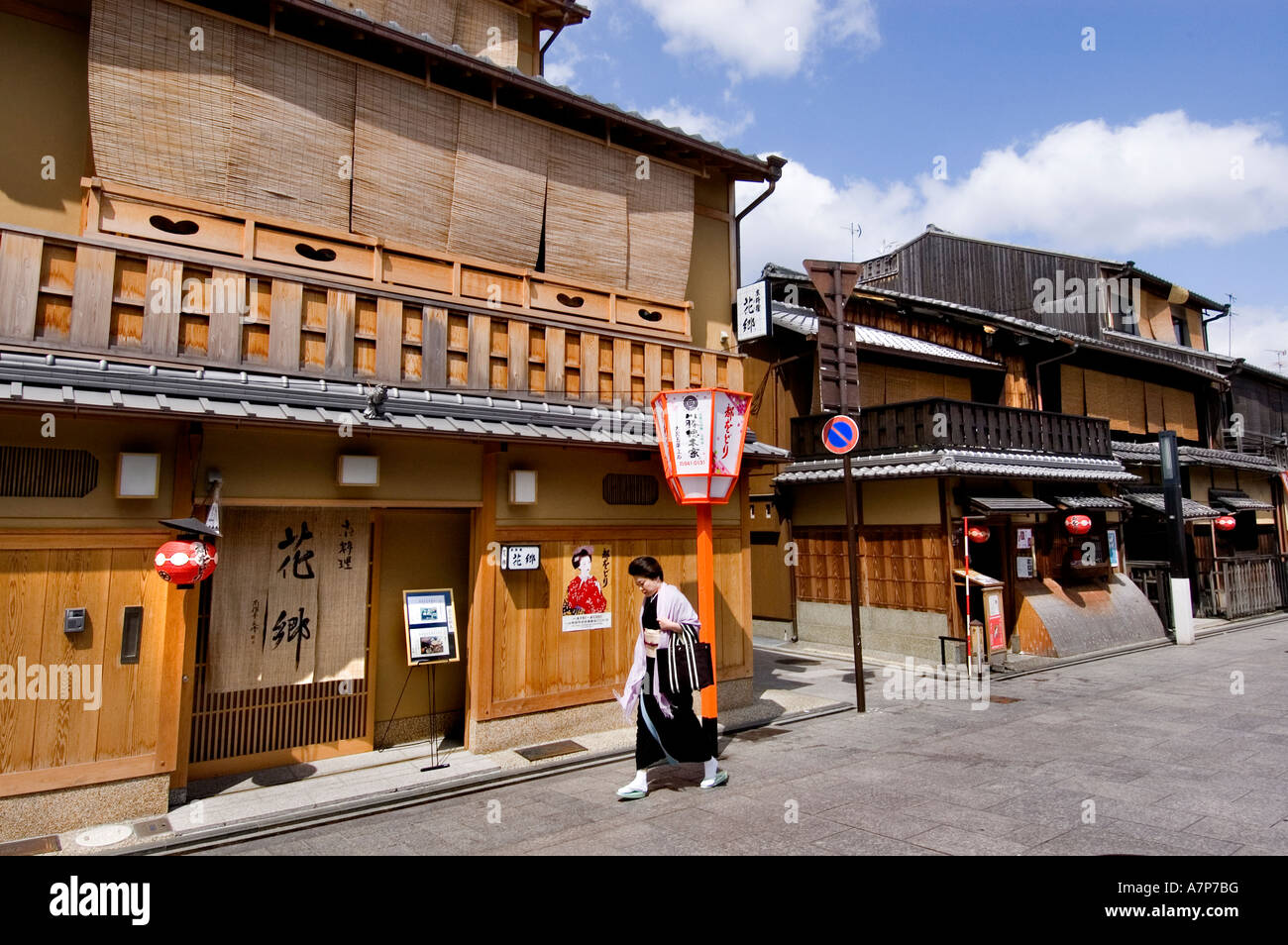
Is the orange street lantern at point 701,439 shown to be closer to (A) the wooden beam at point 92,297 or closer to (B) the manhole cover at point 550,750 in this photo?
(B) the manhole cover at point 550,750

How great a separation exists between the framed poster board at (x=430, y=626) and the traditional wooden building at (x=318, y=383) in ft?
0.19

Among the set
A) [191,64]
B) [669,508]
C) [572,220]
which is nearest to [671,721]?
[669,508]

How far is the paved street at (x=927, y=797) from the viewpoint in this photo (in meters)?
6.26

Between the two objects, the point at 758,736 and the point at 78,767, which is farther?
the point at 758,736

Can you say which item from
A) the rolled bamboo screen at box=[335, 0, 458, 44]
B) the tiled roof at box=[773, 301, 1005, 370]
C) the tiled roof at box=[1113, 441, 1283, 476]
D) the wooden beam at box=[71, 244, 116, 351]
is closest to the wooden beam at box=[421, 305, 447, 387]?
the wooden beam at box=[71, 244, 116, 351]

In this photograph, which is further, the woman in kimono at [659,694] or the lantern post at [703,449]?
the lantern post at [703,449]

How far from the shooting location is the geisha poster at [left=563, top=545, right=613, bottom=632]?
9.98 meters

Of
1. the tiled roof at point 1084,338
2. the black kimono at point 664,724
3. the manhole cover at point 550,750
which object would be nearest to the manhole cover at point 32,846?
the manhole cover at point 550,750

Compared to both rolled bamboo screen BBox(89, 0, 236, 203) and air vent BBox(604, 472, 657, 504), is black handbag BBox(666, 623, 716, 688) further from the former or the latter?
rolled bamboo screen BBox(89, 0, 236, 203)

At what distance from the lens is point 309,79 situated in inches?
347

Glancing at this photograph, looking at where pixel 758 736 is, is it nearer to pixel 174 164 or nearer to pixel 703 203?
pixel 703 203

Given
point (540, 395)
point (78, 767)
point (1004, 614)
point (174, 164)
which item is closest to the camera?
point (78, 767)

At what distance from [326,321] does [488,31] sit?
6842mm

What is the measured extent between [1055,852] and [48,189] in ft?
37.5
